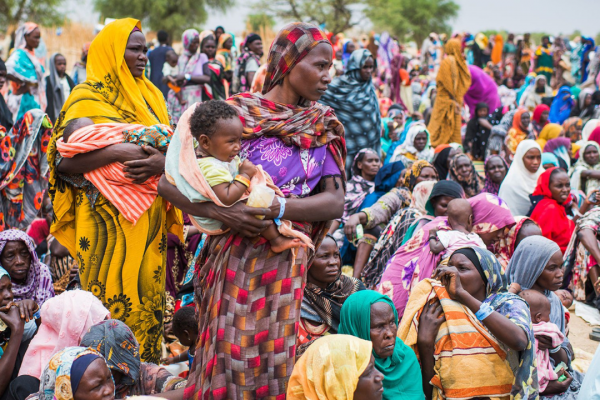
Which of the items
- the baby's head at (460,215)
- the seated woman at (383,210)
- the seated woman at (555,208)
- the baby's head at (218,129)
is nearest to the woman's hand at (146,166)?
the baby's head at (218,129)

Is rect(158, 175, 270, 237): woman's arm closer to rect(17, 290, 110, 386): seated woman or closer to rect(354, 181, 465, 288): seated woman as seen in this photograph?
rect(17, 290, 110, 386): seated woman

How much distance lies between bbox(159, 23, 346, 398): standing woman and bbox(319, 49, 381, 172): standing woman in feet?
17.0

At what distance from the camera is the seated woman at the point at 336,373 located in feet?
8.43

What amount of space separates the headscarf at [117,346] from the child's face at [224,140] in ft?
3.79

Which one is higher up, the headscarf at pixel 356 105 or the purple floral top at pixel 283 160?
the purple floral top at pixel 283 160

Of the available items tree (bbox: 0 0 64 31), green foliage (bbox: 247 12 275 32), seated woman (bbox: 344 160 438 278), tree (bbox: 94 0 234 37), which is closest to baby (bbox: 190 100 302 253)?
seated woman (bbox: 344 160 438 278)

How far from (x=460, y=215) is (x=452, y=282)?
1270mm

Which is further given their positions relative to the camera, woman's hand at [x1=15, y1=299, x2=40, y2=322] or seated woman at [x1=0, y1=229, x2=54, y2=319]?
seated woman at [x1=0, y1=229, x2=54, y2=319]

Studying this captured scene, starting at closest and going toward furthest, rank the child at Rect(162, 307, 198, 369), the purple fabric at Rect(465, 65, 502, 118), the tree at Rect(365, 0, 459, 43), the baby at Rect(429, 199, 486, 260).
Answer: the child at Rect(162, 307, 198, 369), the baby at Rect(429, 199, 486, 260), the purple fabric at Rect(465, 65, 502, 118), the tree at Rect(365, 0, 459, 43)

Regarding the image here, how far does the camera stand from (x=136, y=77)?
→ 362cm

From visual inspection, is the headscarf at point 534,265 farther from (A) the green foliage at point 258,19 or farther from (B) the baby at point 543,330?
(A) the green foliage at point 258,19

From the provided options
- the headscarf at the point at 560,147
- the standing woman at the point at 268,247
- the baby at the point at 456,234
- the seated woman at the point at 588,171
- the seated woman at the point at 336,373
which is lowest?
the headscarf at the point at 560,147

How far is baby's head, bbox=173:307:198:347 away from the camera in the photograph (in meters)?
4.03

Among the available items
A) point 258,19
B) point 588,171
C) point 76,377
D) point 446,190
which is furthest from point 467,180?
point 258,19
